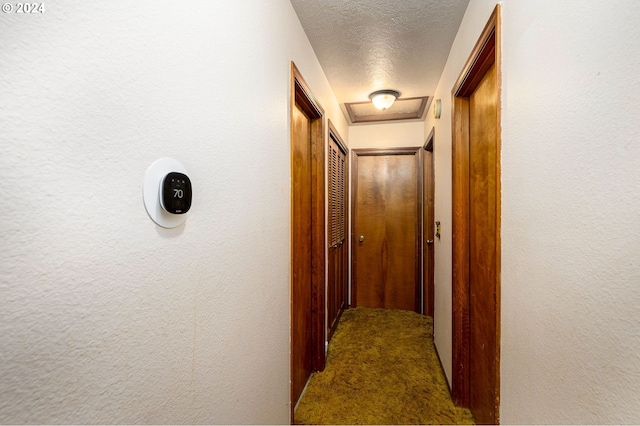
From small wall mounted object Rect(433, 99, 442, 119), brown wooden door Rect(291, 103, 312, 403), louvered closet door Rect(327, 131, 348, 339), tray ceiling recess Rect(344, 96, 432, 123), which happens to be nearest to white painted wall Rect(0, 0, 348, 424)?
brown wooden door Rect(291, 103, 312, 403)

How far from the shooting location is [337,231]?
3100mm

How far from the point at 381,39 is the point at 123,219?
6.38 feet

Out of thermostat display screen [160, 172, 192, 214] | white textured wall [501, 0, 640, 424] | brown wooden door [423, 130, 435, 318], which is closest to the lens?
white textured wall [501, 0, 640, 424]

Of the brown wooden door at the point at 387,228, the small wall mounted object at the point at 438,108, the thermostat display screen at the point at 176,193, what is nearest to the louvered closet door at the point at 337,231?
the brown wooden door at the point at 387,228

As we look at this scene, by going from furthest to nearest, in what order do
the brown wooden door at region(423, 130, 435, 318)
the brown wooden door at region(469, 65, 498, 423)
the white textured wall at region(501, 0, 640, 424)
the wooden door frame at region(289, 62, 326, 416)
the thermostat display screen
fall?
the brown wooden door at region(423, 130, 435, 318)
the wooden door frame at region(289, 62, 326, 416)
the brown wooden door at region(469, 65, 498, 423)
the thermostat display screen
the white textured wall at region(501, 0, 640, 424)

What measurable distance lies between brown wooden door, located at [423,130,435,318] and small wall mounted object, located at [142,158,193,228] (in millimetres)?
2934

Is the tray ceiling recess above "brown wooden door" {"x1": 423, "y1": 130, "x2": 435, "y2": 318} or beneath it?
above

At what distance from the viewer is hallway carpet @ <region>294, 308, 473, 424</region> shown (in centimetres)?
177

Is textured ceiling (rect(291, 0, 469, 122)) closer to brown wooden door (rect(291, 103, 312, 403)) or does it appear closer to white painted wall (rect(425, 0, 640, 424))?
brown wooden door (rect(291, 103, 312, 403))

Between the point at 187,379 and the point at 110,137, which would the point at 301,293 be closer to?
the point at 187,379

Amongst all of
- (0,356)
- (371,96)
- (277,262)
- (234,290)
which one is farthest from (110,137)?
(371,96)

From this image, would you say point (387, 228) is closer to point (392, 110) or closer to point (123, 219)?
point (392, 110)

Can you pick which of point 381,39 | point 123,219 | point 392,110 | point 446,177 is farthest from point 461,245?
point 392,110

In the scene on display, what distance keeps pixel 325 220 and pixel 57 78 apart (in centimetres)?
198
